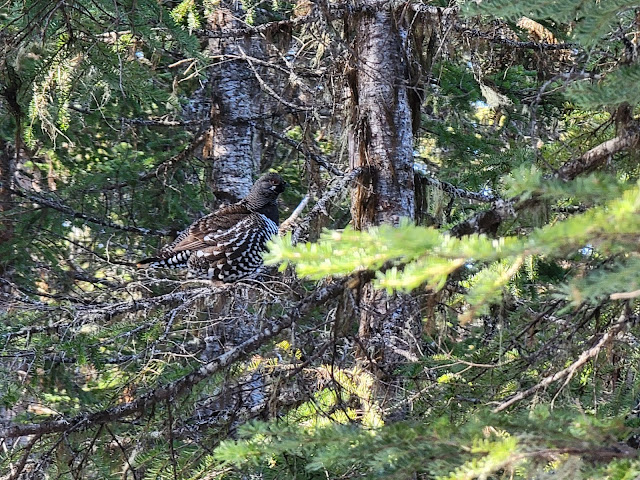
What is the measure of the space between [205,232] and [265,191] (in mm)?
781

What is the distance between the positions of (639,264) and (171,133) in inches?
385

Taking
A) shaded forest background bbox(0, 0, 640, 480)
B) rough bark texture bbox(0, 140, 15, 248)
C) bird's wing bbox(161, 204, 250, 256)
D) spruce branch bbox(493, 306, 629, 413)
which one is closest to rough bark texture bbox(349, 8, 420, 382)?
Answer: shaded forest background bbox(0, 0, 640, 480)

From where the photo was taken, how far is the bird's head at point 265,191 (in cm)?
766

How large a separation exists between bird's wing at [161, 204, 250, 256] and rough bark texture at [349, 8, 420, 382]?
2.33 metres

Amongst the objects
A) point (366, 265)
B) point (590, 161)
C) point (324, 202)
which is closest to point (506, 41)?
point (324, 202)

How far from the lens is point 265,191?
25.3ft

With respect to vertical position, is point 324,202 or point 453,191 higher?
point 453,191

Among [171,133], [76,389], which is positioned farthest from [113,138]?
[76,389]

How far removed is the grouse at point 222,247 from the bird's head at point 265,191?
0.51 feet

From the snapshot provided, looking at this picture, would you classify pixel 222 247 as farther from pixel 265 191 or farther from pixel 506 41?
pixel 506 41

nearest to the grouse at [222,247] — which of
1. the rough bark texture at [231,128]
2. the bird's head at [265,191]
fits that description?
the bird's head at [265,191]

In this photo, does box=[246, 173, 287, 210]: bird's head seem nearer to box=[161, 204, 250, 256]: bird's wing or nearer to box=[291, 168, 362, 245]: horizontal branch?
box=[161, 204, 250, 256]: bird's wing

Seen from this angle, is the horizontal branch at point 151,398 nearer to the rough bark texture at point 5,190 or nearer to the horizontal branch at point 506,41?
the horizontal branch at point 506,41

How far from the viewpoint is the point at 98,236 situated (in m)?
9.56
